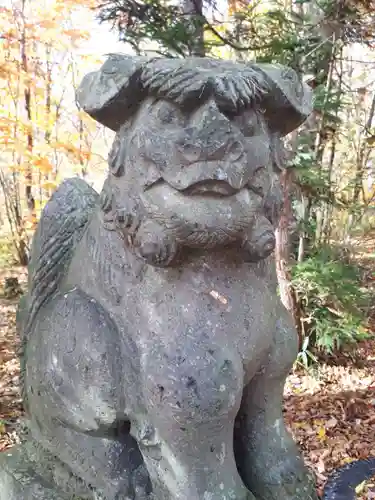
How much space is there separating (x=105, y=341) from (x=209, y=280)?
247 millimetres

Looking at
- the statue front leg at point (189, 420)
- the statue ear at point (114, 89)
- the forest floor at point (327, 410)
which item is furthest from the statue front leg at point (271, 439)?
the forest floor at point (327, 410)

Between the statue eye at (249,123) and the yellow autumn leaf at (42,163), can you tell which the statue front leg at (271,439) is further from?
the yellow autumn leaf at (42,163)

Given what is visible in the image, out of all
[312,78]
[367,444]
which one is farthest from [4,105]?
[367,444]

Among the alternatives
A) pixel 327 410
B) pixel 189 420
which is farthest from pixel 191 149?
pixel 327 410

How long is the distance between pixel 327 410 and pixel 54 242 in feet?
9.37

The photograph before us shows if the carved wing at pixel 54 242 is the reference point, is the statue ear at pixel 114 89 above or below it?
above

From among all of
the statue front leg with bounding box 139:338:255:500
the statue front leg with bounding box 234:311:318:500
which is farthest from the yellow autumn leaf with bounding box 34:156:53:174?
the statue front leg with bounding box 139:338:255:500

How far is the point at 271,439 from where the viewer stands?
4.40 ft

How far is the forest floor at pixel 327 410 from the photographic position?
328 centimetres

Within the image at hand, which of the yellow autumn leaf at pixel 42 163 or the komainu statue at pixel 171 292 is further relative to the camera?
the yellow autumn leaf at pixel 42 163

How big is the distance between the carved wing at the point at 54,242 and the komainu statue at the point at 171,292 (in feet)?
0.34

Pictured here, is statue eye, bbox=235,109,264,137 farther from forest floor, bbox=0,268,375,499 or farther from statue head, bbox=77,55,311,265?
forest floor, bbox=0,268,375,499

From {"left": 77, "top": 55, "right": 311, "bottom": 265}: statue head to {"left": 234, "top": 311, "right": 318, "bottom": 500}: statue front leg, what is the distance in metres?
0.29

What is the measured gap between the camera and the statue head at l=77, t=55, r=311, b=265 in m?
1.04
